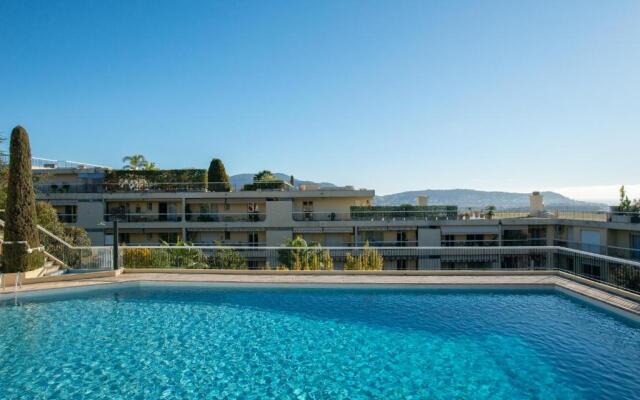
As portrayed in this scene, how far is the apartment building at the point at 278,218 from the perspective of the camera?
99.2 feet

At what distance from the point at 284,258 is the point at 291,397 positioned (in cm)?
1087

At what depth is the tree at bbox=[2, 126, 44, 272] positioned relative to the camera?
13836 millimetres

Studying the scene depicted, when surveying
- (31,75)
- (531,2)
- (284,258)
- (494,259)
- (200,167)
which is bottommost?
(494,259)

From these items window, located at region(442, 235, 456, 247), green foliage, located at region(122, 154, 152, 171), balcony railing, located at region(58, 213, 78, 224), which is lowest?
window, located at region(442, 235, 456, 247)

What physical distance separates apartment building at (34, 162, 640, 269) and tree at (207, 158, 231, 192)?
95cm

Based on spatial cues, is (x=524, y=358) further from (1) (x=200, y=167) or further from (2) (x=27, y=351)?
(1) (x=200, y=167)

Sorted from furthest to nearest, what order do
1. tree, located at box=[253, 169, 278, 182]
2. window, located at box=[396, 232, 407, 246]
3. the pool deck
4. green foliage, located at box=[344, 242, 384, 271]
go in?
tree, located at box=[253, 169, 278, 182]
window, located at box=[396, 232, 407, 246]
green foliage, located at box=[344, 242, 384, 271]
the pool deck

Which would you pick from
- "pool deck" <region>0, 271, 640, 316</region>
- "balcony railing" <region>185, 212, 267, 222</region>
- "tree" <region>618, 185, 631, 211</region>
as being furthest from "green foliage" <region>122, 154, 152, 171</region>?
"tree" <region>618, 185, 631, 211</region>

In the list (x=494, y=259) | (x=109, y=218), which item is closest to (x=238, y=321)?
(x=494, y=259)

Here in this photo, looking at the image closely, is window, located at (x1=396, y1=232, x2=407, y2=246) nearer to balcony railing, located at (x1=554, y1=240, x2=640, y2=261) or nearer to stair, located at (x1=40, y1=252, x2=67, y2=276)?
balcony railing, located at (x1=554, y1=240, x2=640, y2=261)

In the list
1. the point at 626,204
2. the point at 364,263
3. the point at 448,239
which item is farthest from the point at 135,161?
the point at 626,204

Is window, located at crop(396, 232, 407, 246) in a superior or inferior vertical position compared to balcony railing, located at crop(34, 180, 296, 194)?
inferior

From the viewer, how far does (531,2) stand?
14.7 metres

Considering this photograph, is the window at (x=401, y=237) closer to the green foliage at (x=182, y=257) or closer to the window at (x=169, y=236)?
the green foliage at (x=182, y=257)
